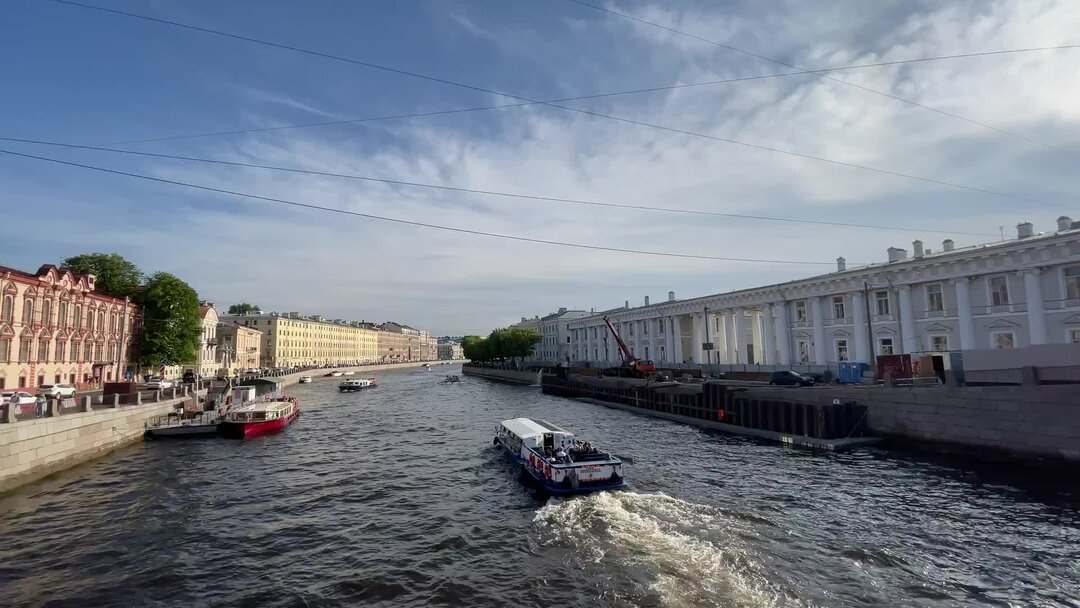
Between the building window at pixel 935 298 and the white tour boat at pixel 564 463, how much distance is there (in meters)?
33.4

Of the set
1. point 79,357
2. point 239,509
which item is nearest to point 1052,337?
point 239,509

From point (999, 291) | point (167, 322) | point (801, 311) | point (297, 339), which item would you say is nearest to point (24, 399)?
point (167, 322)

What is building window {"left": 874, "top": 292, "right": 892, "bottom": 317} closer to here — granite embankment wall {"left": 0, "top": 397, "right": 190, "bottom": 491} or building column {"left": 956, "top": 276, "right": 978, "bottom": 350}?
building column {"left": 956, "top": 276, "right": 978, "bottom": 350}

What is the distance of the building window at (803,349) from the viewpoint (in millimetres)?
52716

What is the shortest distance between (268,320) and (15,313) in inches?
4063

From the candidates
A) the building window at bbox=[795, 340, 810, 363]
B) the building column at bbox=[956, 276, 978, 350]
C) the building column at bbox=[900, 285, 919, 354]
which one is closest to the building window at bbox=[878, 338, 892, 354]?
the building column at bbox=[900, 285, 919, 354]

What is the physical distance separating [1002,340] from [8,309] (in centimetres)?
7734

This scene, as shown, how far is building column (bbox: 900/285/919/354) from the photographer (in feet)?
136

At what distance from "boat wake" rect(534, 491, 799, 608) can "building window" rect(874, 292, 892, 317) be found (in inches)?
1432

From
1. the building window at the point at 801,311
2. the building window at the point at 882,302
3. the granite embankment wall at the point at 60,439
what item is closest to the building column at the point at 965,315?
the building window at the point at 882,302

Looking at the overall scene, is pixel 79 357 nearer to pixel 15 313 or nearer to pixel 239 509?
pixel 15 313

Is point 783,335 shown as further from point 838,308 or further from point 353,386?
point 353,386

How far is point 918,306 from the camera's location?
41406 mm

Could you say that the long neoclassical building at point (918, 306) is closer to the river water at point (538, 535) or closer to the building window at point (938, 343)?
the building window at point (938, 343)
